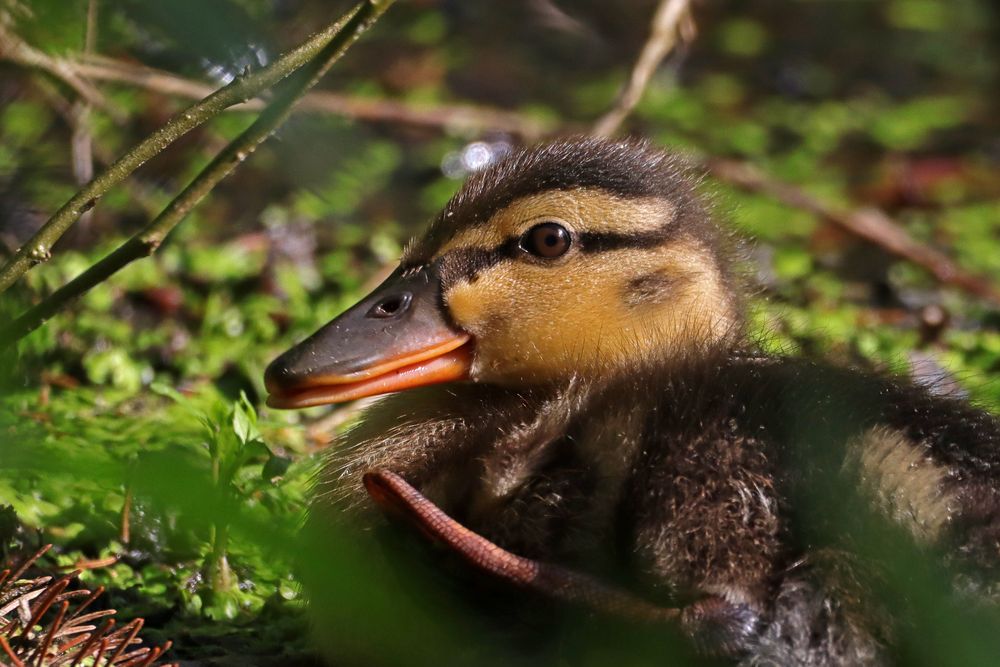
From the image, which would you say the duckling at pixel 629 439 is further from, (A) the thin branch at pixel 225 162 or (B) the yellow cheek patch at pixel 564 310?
(A) the thin branch at pixel 225 162

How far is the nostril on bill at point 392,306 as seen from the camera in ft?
9.78

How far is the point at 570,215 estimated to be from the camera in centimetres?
302

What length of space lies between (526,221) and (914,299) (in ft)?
9.00

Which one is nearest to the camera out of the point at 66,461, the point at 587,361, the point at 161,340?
the point at 66,461

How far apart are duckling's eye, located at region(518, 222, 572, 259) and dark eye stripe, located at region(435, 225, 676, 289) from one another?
0.02 metres

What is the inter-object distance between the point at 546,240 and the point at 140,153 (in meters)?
→ 0.91

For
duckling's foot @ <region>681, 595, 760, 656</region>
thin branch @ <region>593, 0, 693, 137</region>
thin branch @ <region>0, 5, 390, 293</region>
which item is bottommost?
thin branch @ <region>593, 0, 693, 137</region>

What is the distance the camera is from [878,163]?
22.0 ft

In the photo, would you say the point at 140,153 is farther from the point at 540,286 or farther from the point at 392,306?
the point at 540,286

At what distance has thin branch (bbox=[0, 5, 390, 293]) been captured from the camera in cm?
241

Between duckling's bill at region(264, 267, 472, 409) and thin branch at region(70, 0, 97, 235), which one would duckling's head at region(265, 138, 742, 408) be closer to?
duckling's bill at region(264, 267, 472, 409)

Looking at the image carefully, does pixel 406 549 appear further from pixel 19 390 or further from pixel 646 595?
pixel 19 390

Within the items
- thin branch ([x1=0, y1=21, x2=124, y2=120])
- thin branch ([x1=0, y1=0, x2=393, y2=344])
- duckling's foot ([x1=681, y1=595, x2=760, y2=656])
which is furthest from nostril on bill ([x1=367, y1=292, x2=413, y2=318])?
duckling's foot ([x1=681, y1=595, x2=760, y2=656])

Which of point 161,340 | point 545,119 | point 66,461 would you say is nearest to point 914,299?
point 545,119
